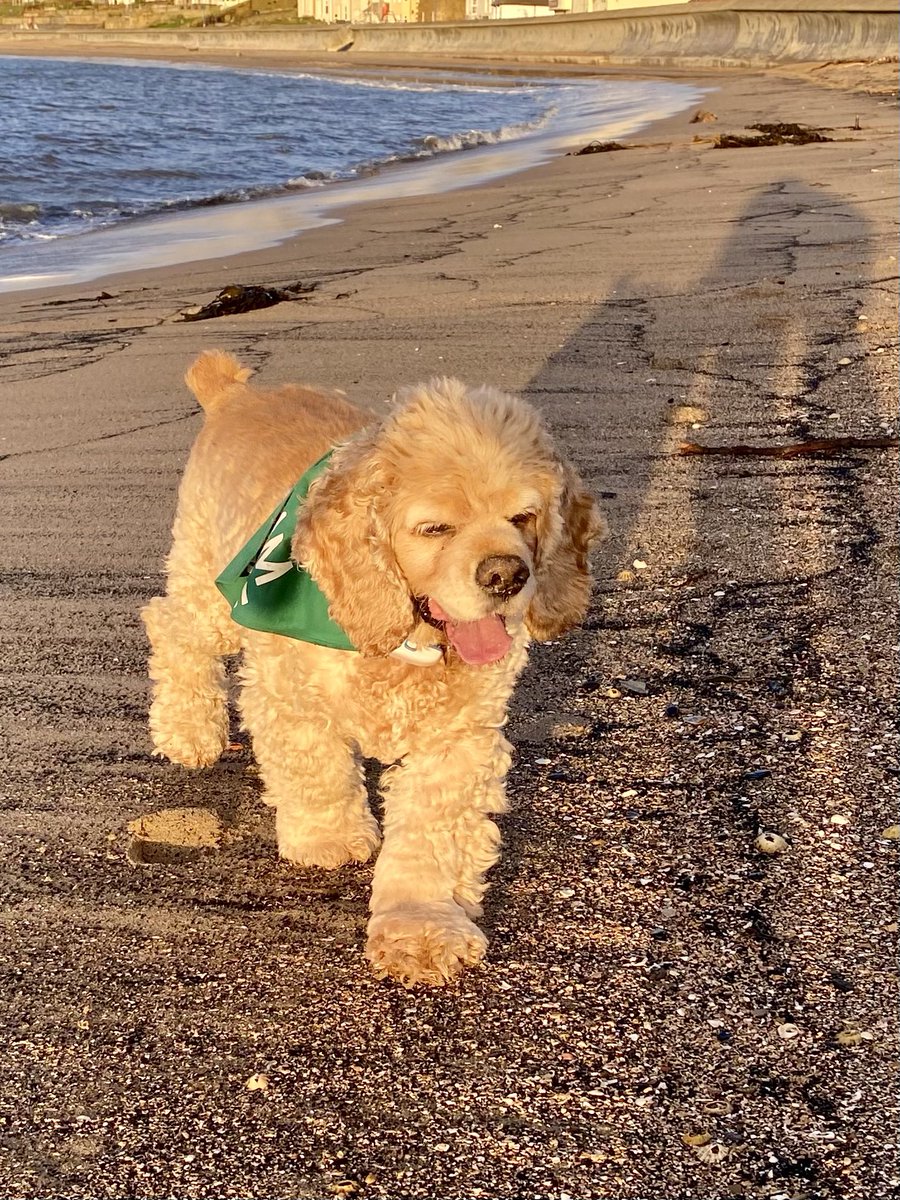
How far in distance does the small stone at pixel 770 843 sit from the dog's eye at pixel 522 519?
3.38ft

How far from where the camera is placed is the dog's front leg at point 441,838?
316 cm

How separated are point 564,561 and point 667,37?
54.1 m

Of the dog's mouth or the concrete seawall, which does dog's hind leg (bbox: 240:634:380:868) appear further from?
the concrete seawall

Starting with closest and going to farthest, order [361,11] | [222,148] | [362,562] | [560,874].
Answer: [362,562]
[560,874]
[222,148]
[361,11]

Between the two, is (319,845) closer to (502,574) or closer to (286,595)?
(286,595)

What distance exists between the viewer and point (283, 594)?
10.8 feet

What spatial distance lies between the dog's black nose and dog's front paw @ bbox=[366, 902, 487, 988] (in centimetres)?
79

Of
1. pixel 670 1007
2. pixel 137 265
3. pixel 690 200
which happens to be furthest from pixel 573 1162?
pixel 690 200

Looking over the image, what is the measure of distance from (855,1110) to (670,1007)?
1.50 ft

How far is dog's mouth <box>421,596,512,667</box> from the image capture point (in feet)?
10.0

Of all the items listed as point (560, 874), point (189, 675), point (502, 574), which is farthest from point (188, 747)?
point (502, 574)

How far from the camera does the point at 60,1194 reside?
7.89ft

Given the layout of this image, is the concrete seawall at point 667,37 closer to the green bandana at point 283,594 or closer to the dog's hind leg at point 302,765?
the green bandana at point 283,594

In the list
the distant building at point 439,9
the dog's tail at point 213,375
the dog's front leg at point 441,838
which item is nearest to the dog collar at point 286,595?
the dog's front leg at point 441,838
